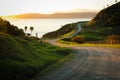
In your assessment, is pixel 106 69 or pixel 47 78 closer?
pixel 47 78

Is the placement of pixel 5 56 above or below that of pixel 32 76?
above

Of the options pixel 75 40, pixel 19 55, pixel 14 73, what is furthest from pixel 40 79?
pixel 75 40

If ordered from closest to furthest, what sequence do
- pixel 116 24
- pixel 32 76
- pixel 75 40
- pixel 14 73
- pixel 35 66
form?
pixel 14 73 < pixel 32 76 < pixel 35 66 < pixel 75 40 < pixel 116 24

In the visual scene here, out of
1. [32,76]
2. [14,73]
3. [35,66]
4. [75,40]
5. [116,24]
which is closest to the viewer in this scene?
[14,73]

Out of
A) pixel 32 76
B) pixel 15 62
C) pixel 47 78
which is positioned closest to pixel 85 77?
pixel 47 78

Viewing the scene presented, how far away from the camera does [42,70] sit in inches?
1243

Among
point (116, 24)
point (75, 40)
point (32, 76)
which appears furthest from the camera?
point (116, 24)

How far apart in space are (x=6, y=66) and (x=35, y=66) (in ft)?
16.8

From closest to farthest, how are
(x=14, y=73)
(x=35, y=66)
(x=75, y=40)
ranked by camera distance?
(x=14, y=73)
(x=35, y=66)
(x=75, y=40)

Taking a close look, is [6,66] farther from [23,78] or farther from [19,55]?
[19,55]

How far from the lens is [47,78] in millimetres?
27000

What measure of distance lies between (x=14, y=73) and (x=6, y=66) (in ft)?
3.95

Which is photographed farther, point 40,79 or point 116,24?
point 116,24

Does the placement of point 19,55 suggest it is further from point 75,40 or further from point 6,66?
point 75,40
